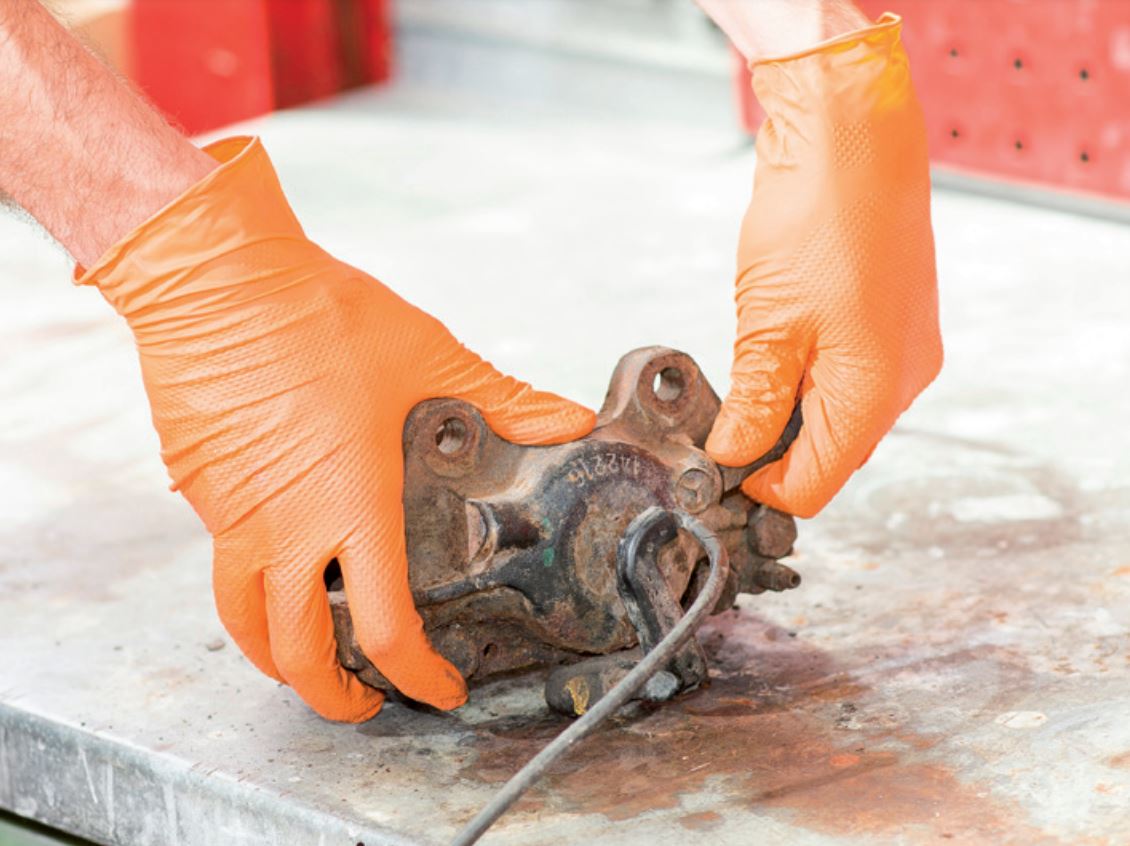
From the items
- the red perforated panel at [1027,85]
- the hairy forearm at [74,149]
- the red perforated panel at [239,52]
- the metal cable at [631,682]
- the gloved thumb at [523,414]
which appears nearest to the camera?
the metal cable at [631,682]

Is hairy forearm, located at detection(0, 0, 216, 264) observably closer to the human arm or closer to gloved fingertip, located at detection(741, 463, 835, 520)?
the human arm

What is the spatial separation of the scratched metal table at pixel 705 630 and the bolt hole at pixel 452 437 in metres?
0.31

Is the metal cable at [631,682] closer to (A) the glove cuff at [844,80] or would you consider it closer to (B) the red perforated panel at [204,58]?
(A) the glove cuff at [844,80]

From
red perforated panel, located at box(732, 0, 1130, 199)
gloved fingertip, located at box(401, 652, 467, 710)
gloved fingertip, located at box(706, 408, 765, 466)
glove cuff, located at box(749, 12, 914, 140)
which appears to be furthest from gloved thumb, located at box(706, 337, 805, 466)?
red perforated panel, located at box(732, 0, 1130, 199)

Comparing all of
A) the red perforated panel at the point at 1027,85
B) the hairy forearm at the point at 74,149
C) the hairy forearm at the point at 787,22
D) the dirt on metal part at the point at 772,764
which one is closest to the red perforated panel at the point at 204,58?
the red perforated panel at the point at 1027,85

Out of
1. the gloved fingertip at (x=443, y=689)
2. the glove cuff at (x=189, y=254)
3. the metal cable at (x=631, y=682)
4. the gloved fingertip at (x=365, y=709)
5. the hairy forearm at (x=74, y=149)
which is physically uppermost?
the hairy forearm at (x=74, y=149)

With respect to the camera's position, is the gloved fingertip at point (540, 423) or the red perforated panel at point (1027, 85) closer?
the gloved fingertip at point (540, 423)

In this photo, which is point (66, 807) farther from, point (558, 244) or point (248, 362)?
point (558, 244)

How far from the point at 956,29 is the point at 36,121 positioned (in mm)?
2622

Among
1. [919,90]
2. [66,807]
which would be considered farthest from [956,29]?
[66,807]

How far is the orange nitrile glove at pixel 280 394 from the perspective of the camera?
1.64 meters

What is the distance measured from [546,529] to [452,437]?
5.3 inches

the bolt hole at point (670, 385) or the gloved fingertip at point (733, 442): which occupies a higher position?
the bolt hole at point (670, 385)

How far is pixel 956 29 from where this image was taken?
3.84 m
